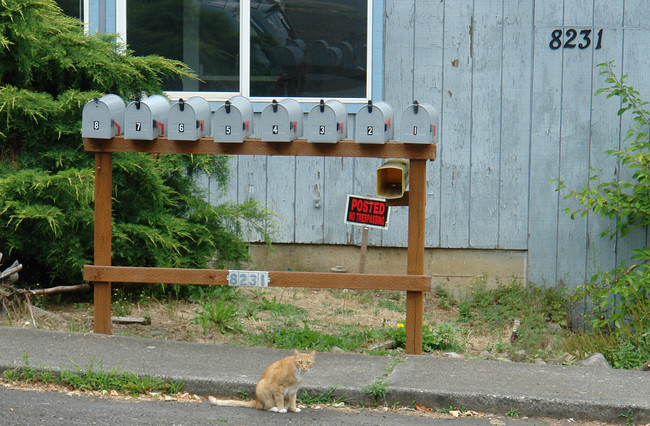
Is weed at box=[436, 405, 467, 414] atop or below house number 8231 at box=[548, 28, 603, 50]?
below

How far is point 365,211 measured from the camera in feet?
22.3

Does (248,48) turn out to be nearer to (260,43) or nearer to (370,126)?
(260,43)

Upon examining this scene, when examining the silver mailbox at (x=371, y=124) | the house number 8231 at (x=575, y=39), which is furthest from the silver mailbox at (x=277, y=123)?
the house number 8231 at (x=575, y=39)

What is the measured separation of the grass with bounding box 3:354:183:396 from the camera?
4445 mm

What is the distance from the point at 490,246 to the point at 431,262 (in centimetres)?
60

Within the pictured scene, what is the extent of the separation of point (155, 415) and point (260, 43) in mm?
4642

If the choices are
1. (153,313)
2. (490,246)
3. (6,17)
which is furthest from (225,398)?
(490,246)

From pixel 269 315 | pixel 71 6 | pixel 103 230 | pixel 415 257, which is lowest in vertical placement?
pixel 269 315

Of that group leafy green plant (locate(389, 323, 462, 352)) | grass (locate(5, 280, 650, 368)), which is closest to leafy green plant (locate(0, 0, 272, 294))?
grass (locate(5, 280, 650, 368))

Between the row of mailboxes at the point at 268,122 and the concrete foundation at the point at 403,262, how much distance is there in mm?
2805

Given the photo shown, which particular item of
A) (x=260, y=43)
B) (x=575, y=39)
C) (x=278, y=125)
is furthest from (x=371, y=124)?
(x=575, y=39)

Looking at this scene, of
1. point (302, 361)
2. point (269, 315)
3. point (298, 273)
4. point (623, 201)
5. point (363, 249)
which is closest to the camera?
point (302, 361)

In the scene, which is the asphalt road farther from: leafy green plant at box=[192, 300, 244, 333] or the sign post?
the sign post

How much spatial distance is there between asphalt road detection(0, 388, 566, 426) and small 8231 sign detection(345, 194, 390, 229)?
2697 millimetres
